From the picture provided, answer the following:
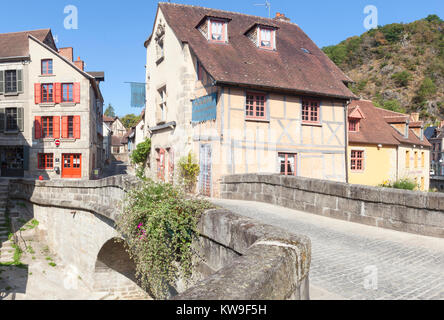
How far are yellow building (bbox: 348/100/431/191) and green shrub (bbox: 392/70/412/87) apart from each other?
52.1 meters

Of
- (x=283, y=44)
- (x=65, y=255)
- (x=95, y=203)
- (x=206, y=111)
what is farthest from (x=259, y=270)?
(x=283, y=44)

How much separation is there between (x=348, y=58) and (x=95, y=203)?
84057 mm

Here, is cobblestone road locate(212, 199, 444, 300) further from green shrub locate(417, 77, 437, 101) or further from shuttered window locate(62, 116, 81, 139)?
green shrub locate(417, 77, 437, 101)

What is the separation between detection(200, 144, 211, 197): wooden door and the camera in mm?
13398

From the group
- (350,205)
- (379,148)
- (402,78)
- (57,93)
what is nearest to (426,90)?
(402,78)

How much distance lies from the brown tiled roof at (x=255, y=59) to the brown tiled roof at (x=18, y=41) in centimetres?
1282

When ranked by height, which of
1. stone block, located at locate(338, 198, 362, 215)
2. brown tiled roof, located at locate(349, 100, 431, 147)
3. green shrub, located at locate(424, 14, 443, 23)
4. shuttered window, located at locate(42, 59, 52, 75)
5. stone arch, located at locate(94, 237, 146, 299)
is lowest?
stone arch, located at locate(94, 237, 146, 299)

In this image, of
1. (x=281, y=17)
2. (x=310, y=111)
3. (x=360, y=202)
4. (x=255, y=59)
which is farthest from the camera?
(x=281, y=17)

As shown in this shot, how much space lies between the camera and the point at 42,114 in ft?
76.8

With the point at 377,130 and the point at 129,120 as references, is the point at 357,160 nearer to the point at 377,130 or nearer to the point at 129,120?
the point at 377,130

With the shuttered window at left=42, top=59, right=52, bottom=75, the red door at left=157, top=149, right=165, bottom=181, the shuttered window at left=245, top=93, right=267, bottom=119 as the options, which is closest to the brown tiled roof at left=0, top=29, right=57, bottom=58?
the shuttered window at left=42, top=59, right=52, bottom=75

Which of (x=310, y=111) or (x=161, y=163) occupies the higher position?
(x=310, y=111)

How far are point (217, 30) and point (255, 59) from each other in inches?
79.2

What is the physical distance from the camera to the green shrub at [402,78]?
70.4 meters
